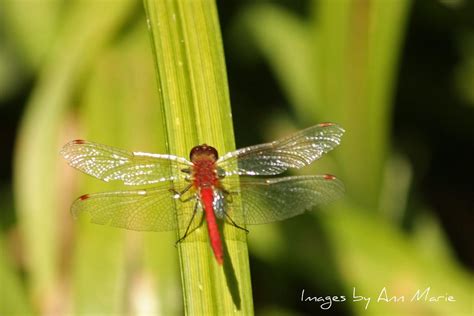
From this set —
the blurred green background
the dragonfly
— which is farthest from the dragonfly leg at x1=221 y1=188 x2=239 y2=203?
the blurred green background

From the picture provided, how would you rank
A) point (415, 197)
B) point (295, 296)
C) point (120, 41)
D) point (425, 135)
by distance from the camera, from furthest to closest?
point (425, 135), point (415, 197), point (295, 296), point (120, 41)

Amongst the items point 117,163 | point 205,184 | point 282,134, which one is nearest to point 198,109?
point 205,184

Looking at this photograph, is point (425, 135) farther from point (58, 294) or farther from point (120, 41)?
point (58, 294)

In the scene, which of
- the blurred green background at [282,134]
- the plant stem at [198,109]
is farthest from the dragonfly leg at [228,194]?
the blurred green background at [282,134]

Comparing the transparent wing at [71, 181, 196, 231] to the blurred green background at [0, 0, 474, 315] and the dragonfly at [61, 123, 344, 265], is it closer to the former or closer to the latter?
the dragonfly at [61, 123, 344, 265]

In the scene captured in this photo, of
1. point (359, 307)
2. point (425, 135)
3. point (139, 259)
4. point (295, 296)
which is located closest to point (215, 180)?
point (139, 259)

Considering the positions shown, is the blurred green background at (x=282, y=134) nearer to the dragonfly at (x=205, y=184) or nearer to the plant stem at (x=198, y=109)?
the dragonfly at (x=205, y=184)

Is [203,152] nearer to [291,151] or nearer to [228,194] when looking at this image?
[228,194]
